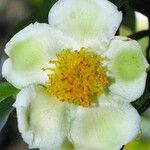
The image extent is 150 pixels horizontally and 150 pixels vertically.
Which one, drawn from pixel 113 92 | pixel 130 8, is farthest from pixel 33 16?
pixel 113 92

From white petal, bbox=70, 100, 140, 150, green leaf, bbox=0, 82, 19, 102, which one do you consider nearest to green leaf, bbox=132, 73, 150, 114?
white petal, bbox=70, 100, 140, 150

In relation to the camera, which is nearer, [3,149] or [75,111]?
[75,111]

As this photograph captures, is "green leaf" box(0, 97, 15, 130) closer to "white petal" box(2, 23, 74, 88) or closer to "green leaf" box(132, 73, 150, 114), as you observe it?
"white petal" box(2, 23, 74, 88)

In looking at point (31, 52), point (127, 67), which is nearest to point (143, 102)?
point (127, 67)

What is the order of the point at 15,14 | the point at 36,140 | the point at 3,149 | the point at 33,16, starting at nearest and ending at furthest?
1. the point at 36,140
2. the point at 33,16
3. the point at 3,149
4. the point at 15,14

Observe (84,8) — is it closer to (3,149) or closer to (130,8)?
(130,8)

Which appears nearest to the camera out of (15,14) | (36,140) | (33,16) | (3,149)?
(36,140)
